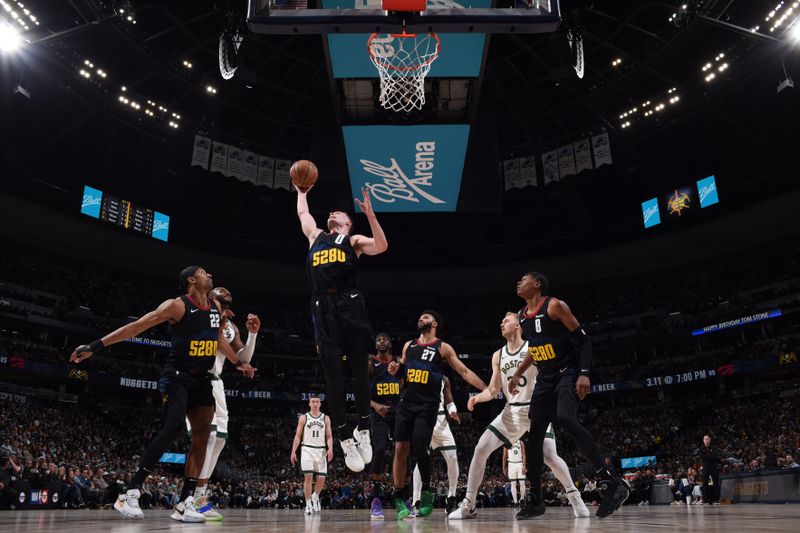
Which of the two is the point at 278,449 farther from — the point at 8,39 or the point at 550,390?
the point at 550,390

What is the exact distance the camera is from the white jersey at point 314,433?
39.6ft

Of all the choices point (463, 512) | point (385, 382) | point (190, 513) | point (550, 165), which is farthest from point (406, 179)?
point (190, 513)

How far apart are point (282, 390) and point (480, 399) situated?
2822cm

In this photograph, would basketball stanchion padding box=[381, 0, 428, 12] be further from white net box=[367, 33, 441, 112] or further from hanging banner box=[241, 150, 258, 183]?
hanging banner box=[241, 150, 258, 183]

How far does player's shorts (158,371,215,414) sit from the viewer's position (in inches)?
232

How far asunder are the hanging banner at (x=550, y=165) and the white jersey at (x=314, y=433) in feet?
63.7

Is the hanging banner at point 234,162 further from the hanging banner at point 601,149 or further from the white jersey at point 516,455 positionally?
the white jersey at point 516,455

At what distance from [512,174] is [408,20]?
75.8 feet

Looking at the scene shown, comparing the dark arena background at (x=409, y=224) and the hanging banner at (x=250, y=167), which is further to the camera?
the hanging banner at (x=250, y=167)

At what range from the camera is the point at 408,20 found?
6781mm

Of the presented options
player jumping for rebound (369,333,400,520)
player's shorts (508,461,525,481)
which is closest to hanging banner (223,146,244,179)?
Answer: player jumping for rebound (369,333,400,520)

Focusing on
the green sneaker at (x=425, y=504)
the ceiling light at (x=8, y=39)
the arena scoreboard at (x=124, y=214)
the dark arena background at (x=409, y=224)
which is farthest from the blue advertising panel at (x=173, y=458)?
the green sneaker at (x=425, y=504)

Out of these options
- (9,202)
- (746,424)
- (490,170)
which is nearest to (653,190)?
(746,424)

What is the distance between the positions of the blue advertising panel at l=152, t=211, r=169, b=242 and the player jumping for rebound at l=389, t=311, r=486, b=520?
2720 cm
